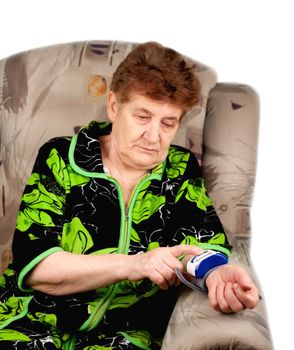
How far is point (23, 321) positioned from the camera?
6.64 ft

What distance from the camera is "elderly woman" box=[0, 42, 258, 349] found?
196cm

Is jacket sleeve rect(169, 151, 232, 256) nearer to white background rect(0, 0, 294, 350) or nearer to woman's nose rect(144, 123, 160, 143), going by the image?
woman's nose rect(144, 123, 160, 143)

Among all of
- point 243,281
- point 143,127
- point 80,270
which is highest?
point 143,127

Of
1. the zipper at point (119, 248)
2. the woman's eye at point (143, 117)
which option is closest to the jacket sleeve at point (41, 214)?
the zipper at point (119, 248)

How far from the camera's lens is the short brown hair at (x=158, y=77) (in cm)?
201

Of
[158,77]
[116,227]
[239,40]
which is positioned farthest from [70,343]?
[239,40]

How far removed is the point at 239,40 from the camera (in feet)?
9.41

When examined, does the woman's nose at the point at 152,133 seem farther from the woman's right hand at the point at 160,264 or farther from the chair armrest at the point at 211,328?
the chair armrest at the point at 211,328

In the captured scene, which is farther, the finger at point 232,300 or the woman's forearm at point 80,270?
the woman's forearm at point 80,270

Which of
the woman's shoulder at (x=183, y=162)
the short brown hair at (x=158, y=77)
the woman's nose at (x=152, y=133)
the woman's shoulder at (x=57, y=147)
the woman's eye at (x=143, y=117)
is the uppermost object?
the short brown hair at (x=158, y=77)

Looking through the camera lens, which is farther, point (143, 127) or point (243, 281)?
point (143, 127)

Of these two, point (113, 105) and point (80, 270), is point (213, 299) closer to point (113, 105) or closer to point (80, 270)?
point (80, 270)

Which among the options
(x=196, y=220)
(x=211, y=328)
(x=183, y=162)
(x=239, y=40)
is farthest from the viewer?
(x=239, y=40)

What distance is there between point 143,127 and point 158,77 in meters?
0.13
